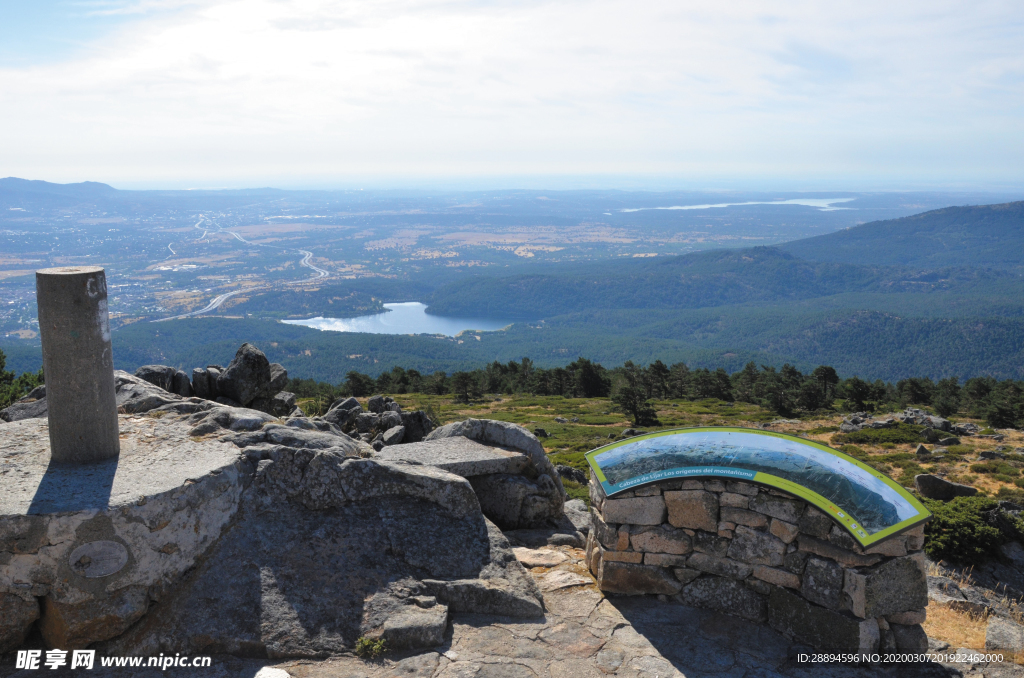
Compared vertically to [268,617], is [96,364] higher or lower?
higher

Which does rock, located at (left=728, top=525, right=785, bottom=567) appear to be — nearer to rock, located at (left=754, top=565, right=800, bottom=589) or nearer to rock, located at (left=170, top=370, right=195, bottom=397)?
rock, located at (left=754, top=565, right=800, bottom=589)

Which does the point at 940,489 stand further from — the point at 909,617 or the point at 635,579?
the point at 635,579

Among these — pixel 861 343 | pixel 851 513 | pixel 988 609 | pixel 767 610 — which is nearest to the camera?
pixel 851 513

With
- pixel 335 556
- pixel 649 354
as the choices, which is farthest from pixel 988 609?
pixel 649 354

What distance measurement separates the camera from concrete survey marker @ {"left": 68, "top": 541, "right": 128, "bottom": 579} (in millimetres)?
7602

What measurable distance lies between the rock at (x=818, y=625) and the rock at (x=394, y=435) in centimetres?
1112

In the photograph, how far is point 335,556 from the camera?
8.84 m

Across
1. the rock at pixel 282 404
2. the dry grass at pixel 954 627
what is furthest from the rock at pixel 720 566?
the rock at pixel 282 404

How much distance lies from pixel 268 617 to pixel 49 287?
544 cm

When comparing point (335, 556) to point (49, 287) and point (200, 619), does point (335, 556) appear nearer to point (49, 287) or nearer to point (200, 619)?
point (200, 619)

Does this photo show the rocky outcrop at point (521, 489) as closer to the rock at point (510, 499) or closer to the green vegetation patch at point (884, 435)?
the rock at point (510, 499)

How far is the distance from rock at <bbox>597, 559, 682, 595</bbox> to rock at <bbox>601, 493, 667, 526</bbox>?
0.69 m

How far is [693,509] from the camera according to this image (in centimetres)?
909

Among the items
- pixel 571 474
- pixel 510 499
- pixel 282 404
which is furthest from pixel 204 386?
pixel 571 474
